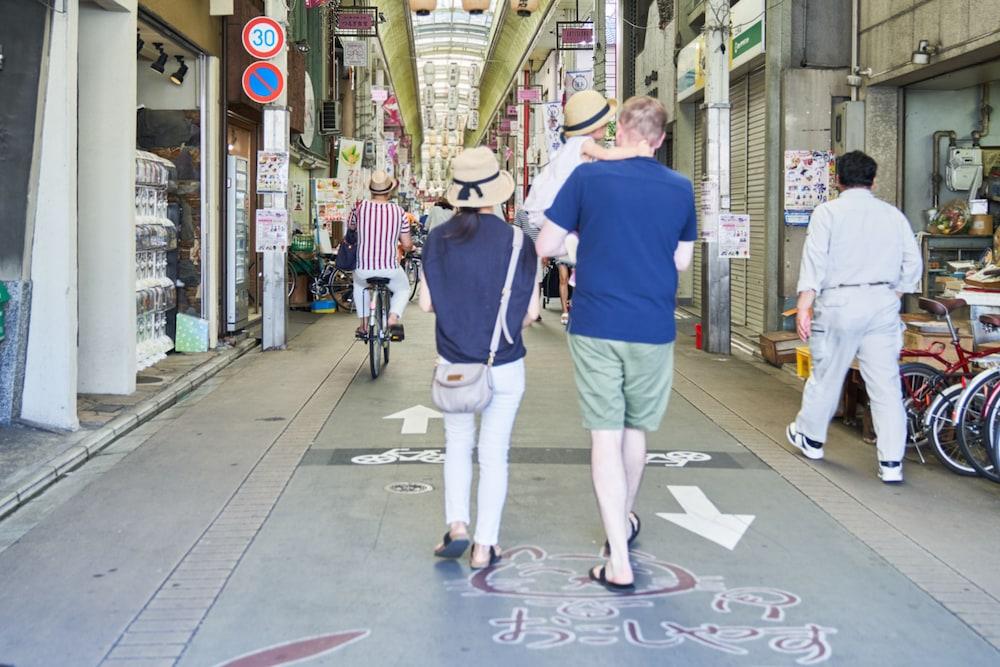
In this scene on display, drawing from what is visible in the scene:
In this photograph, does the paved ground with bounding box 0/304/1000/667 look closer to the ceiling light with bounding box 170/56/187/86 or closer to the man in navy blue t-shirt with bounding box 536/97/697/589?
the man in navy blue t-shirt with bounding box 536/97/697/589

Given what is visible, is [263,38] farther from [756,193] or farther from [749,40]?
[756,193]

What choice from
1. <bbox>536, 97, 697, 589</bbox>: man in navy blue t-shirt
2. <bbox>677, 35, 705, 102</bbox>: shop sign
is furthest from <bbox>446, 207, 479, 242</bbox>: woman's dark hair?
<bbox>677, 35, 705, 102</bbox>: shop sign

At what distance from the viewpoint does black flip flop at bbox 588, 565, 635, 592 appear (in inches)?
178

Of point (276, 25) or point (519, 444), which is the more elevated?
point (276, 25)

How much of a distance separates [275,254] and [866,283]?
8124 millimetres

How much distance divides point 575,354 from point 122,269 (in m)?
5.55

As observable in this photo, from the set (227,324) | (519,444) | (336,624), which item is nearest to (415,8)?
(227,324)

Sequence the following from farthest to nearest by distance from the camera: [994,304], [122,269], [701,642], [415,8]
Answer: [415,8]
[122,269]
[994,304]
[701,642]

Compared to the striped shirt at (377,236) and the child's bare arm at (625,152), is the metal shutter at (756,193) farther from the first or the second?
the child's bare arm at (625,152)

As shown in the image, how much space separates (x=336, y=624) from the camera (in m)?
4.14

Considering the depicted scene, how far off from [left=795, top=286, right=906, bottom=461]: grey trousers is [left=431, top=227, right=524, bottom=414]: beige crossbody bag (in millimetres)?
2675

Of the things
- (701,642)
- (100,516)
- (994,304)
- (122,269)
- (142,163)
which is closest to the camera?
(701,642)

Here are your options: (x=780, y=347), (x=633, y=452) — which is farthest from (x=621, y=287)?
(x=780, y=347)

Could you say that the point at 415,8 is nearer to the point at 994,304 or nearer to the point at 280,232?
the point at 280,232
